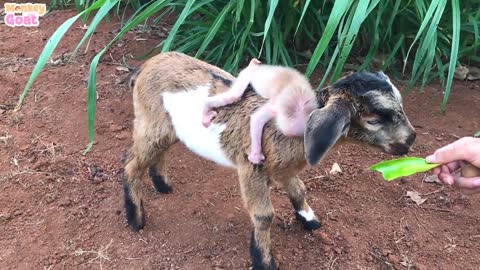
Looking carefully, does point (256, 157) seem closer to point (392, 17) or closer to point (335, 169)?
point (335, 169)

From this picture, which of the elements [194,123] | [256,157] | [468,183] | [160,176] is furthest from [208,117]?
[468,183]

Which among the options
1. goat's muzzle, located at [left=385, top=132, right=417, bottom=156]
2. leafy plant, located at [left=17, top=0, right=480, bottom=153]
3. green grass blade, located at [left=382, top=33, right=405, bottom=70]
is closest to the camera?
goat's muzzle, located at [left=385, top=132, right=417, bottom=156]

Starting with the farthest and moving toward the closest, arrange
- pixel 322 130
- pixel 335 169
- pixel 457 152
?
pixel 335 169
pixel 457 152
pixel 322 130

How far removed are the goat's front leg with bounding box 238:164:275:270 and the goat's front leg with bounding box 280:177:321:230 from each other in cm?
31

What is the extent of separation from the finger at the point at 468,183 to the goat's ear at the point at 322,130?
1.92 ft

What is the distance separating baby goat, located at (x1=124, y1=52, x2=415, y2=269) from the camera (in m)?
2.48

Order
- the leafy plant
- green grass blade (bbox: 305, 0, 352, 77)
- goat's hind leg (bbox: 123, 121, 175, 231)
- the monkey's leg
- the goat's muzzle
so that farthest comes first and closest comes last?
the leafy plant, goat's hind leg (bbox: 123, 121, 175, 231), green grass blade (bbox: 305, 0, 352, 77), the monkey's leg, the goat's muzzle

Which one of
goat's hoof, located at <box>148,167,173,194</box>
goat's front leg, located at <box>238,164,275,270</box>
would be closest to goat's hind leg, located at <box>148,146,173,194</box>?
goat's hoof, located at <box>148,167,173,194</box>

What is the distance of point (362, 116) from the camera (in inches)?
99.9

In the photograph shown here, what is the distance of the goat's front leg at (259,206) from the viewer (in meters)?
2.83

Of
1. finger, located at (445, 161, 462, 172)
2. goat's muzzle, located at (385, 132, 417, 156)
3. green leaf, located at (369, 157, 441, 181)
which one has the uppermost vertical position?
goat's muzzle, located at (385, 132, 417, 156)

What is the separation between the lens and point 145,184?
3639 mm

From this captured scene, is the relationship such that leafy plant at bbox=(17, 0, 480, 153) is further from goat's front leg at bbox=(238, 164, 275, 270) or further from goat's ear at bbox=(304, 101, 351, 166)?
goat's ear at bbox=(304, 101, 351, 166)

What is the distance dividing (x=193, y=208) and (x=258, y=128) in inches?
35.4
